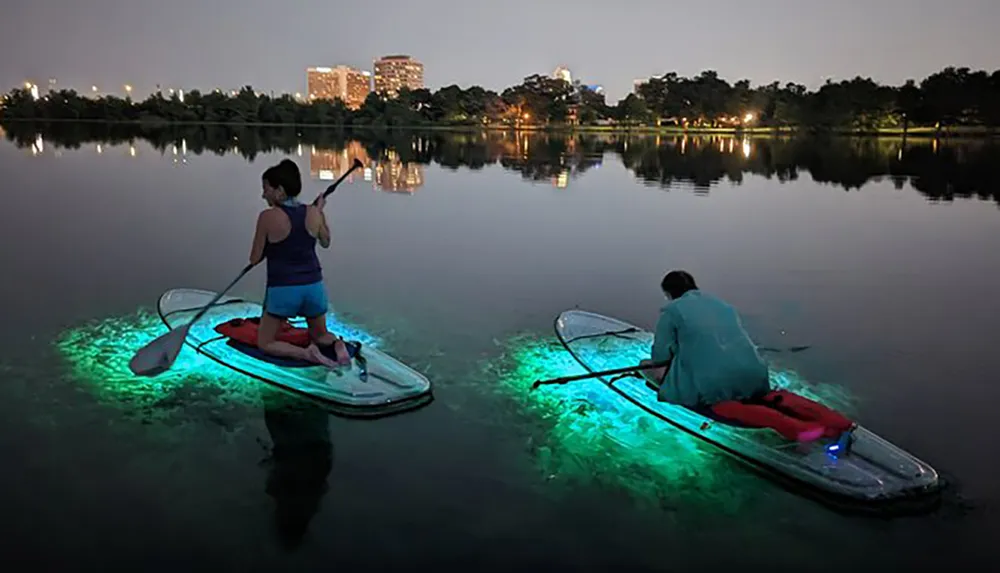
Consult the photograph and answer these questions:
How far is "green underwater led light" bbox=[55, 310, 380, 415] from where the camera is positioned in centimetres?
721

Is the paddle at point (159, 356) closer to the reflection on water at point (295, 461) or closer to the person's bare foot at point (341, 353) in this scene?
the reflection on water at point (295, 461)

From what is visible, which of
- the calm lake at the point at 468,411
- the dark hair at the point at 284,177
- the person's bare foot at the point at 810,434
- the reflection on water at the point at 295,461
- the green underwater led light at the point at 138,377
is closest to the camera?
the calm lake at the point at 468,411

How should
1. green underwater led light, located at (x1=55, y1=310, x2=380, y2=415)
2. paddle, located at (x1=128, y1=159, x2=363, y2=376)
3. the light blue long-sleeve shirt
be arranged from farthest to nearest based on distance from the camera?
paddle, located at (x1=128, y1=159, x2=363, y2=376) < green underwater led light, located at (x1=55, y1=310, x2=380, y2=415) < the light blue long-sleeve shirt

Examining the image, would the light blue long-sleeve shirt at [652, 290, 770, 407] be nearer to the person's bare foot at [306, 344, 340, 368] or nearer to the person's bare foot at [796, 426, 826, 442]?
the person's bare foot at [796, 426, 826, 442]

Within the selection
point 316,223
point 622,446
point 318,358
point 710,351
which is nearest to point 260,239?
point 316,223

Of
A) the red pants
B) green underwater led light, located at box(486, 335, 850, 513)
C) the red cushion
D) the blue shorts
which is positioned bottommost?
green underwater led light, located at box(486, 335, 850, 513)

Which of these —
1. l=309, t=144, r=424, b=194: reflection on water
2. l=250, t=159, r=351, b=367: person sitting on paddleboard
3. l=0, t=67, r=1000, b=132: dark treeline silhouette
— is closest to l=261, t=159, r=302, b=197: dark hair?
l=250, t=159, r=351, b=367: person sitting on paddleboard

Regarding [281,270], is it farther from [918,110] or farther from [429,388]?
[918,110]

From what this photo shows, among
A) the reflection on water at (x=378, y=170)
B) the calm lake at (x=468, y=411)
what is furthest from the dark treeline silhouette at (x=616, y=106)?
the calm lake at (x=468, y=411)

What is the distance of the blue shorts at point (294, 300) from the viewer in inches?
279

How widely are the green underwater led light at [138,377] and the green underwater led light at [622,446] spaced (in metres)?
2.55

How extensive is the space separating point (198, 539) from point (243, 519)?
344mm

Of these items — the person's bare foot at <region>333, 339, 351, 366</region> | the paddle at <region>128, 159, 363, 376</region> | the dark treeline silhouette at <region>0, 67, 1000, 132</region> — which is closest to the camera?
the paddle at <region>128, 159, 363, 376</region>

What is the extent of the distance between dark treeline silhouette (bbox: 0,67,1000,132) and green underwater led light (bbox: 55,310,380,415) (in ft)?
374
